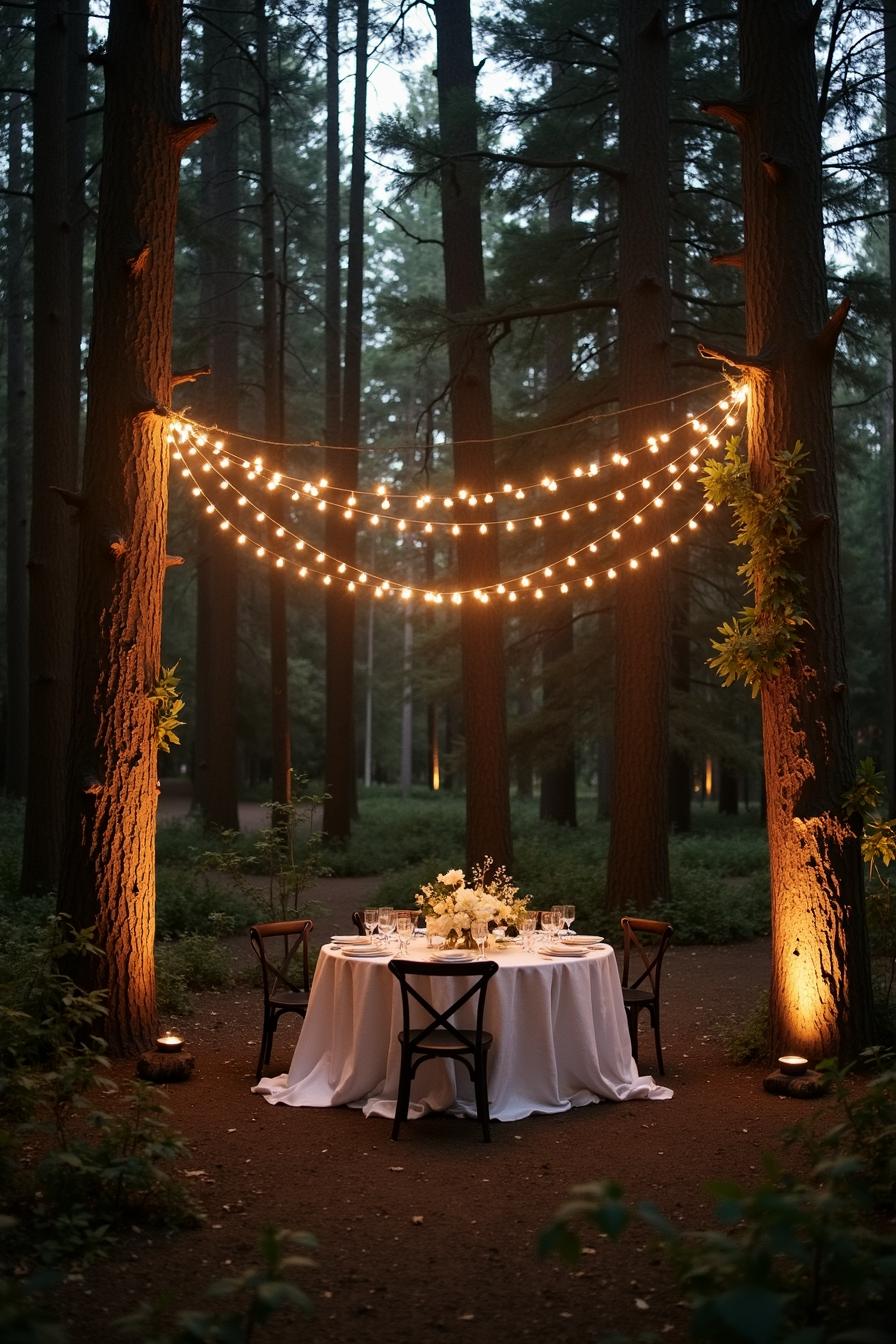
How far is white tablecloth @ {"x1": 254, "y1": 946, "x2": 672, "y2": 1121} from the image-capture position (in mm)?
6430

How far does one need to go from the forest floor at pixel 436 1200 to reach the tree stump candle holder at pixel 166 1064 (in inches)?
3.3

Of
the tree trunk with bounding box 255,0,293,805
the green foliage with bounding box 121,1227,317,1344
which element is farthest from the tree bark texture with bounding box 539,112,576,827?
the green foliage with bounding box 121,1227,317,1344

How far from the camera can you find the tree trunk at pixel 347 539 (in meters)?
18.4

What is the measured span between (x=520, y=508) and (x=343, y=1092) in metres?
12.5

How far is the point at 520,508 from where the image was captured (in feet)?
59.1

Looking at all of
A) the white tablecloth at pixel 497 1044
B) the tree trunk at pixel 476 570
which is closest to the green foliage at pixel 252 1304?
the white tablecloth at pixel 497 1044

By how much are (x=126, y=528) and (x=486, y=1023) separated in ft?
11.8

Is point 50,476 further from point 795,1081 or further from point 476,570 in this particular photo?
point 795,1081

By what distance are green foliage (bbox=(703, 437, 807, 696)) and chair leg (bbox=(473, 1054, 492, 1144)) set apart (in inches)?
99.7

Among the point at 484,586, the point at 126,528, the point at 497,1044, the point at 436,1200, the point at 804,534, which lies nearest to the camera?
the point at 436,1200

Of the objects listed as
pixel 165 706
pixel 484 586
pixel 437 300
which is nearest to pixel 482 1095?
pixel 165 706

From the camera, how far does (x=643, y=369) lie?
36.6ft

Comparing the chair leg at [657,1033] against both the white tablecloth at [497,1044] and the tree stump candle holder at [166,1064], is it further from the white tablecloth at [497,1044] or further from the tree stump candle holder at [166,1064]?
the tree stump candle holder at [166,1064]

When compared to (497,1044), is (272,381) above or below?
above
